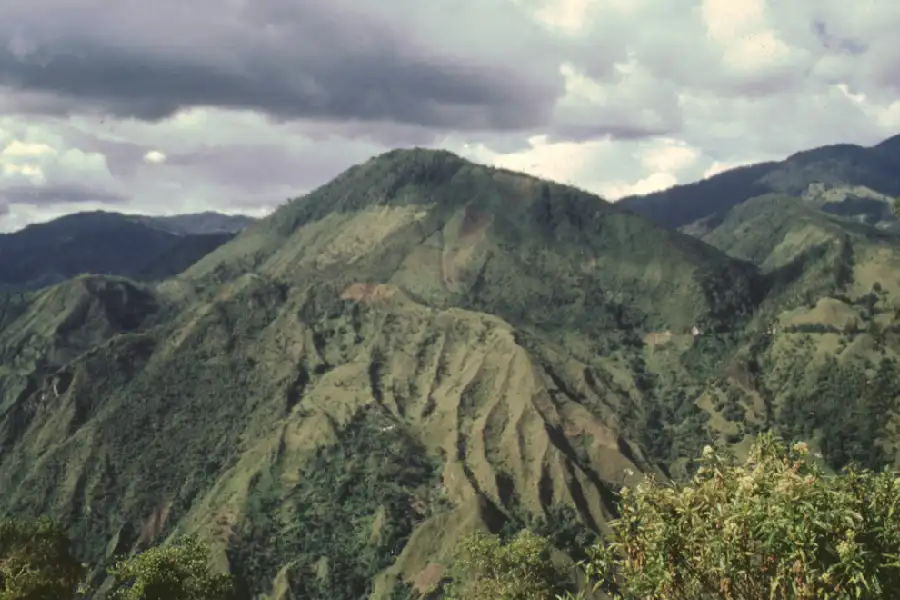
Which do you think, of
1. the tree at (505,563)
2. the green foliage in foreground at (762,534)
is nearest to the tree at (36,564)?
the tree at (505,563)

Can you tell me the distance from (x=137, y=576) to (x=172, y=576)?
298 centimetres

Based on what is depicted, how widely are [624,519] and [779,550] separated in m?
7.45

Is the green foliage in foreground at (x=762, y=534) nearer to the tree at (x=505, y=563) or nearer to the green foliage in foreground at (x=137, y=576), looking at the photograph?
the green foliage in foreground at (x=137, y=576)

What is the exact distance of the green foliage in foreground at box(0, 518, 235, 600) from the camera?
237 ft

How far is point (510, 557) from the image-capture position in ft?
301

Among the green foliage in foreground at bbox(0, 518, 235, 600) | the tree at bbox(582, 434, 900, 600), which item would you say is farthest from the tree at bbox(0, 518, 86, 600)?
the tree at bbox(582, 434, 900, 600)

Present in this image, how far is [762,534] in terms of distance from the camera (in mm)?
30891

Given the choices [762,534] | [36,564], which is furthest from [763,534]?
[36,564]

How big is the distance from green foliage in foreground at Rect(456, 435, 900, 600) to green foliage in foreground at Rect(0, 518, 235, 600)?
5120cm

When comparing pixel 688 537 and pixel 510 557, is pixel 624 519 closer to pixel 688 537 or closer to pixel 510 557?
pixel 688 537

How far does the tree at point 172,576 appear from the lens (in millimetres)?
75812

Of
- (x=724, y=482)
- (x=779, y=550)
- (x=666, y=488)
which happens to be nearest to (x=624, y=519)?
(x=666, y=488)

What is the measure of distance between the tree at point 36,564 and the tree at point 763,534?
53678 mm

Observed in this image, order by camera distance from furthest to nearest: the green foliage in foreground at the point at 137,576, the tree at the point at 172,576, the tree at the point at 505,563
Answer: the tree at the point at 505,563 → the tree at the point at 172,576 → the green foliage in foreground at the point at 137,576
